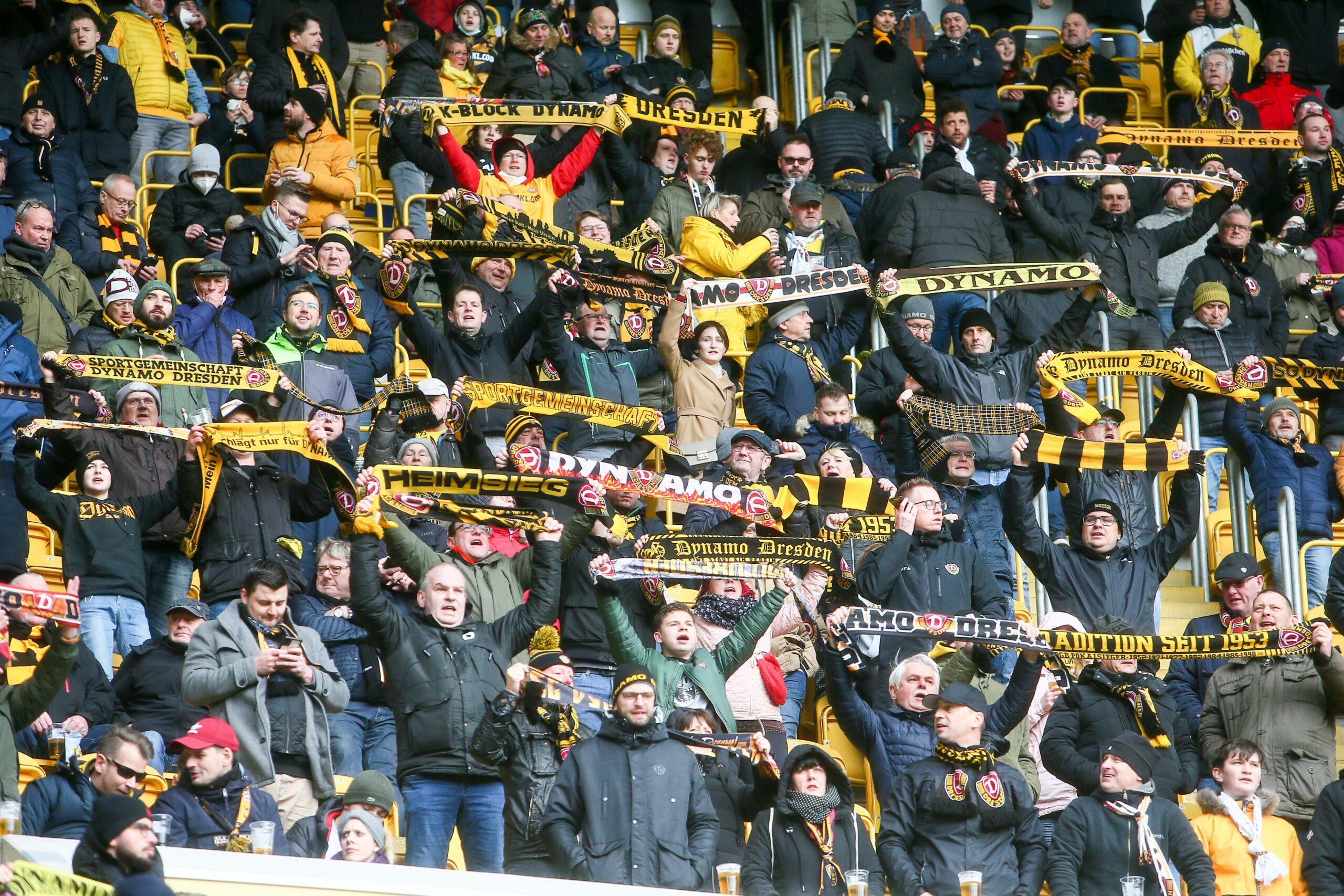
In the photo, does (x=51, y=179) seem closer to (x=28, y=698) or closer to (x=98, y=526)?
(x=98, y=526)

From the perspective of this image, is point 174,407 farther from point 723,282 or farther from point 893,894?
point 893,894

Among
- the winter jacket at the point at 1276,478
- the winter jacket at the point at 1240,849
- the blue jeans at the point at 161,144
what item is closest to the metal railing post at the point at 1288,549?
the winter jacket at the point at 1276,478

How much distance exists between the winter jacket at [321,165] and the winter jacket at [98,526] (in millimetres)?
3626

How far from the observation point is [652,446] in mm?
12273

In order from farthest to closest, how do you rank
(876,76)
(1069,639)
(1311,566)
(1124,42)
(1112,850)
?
(1124,42) < (876,76) < (1311,566) < (1069,639) < (1112,850)

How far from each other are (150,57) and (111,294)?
3673 mm

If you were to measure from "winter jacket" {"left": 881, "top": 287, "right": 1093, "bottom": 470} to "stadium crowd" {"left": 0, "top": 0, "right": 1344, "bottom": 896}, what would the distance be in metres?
0.03

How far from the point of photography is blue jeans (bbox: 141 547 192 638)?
36.8 ft

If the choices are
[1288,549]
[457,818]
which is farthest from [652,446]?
[1288,549]

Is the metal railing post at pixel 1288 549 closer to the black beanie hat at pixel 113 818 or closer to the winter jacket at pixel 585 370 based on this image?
the winter jacket at pixel 585 370

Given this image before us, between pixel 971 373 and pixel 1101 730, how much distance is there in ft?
10.3

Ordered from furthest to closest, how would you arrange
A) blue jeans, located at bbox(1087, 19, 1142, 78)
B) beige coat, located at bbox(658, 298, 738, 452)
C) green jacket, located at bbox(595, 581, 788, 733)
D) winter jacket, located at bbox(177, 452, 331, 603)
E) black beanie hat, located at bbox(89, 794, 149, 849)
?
blue jeans, located at bbox(1087, 19, 1142, 78), beige coat, located at bbox(658, 298, 738, 452), winter jacket, located at bbox(177, 452, 331, 603), green jacket, located at bbox(595, 581, 788, 733), black beanie hat, located at bbox(89, 794, 149, 849)

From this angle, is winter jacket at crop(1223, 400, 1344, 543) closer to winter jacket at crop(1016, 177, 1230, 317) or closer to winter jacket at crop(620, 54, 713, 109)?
winter jacket at crop(1016, 177, 1230, 317)

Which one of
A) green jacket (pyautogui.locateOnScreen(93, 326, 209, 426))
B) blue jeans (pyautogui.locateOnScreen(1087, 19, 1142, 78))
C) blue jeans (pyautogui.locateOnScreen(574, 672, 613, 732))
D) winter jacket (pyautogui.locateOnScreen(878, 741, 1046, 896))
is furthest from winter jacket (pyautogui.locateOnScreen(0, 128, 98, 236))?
blue jeans (pyautogui.locateOnScreen(1087, 19, 1142, 78))
